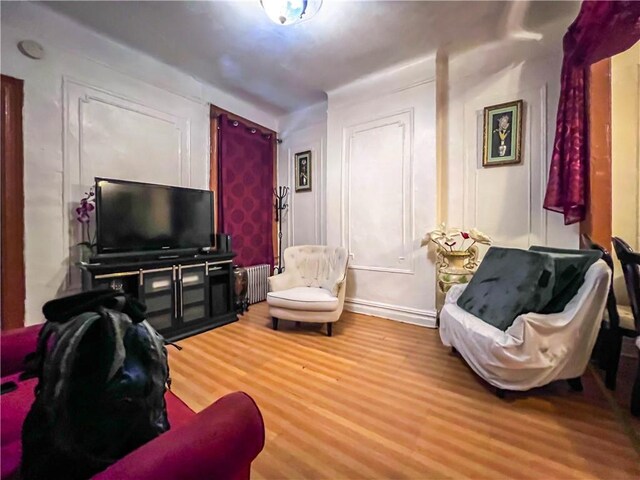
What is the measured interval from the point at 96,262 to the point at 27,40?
6.34 feet

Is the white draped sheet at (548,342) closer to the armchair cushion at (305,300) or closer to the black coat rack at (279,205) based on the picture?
the armchair cushion at (305,300)

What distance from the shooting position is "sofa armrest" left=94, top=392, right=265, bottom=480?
0.55 metres

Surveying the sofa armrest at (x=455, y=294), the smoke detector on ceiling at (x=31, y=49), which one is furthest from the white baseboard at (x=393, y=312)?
the smoke detector on ceiling at (x=31, y=49)

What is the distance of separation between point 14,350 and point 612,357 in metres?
3.28

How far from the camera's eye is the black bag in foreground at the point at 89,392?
0.58 meters

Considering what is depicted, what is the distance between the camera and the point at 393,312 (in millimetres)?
3273

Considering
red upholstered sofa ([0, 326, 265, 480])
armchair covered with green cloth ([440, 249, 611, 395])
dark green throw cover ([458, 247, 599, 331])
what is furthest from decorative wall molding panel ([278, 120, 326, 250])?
red upholstered sofa ([0, 326, 265, 480])

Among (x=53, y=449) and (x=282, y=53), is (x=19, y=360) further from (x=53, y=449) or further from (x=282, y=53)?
(x=282, y=53)

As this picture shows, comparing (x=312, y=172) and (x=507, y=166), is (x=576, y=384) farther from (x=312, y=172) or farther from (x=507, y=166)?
(x=312, y=172)

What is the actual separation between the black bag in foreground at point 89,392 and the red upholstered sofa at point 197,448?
10cm

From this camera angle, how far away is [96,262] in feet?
7.75

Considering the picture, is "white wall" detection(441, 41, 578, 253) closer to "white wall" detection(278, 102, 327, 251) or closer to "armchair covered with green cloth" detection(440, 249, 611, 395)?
"armchair covered with green cloth" detection(440, 249, 611, 395)

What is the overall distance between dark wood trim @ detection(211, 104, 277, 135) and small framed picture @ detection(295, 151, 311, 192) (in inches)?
24.6

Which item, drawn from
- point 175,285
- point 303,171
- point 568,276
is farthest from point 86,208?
point 568,276
